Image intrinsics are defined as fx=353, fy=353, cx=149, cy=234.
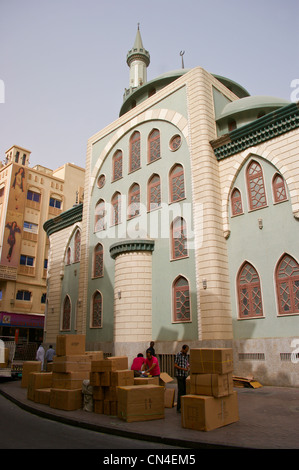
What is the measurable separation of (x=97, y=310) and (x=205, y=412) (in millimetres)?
13741

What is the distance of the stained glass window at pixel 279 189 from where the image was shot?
13438 mm

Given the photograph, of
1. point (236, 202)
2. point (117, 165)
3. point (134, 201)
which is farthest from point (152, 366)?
point (117, 165)

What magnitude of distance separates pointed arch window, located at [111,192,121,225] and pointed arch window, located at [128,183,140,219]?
2.86 ft

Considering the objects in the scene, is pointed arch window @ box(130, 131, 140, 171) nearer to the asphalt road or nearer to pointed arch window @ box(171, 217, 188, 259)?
pointed arch window @ box(171, 217, 188, 259)

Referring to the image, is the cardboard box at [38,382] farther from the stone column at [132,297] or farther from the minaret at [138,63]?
the minaret at [138,63]

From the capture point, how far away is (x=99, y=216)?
21.0m

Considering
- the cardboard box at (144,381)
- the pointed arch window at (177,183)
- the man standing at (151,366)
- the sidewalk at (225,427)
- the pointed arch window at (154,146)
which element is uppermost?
the pointed arch window at (154,146)

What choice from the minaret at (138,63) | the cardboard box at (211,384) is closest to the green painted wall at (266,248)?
the cardboard box at (211,384)

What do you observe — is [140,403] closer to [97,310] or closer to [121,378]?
[121,378]

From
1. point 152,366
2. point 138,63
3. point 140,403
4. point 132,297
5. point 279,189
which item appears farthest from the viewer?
point 138,63

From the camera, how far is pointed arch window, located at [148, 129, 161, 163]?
18250 millimetres

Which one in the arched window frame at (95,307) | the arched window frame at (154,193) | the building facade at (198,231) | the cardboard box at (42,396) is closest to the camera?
the cardboard box at (42,396)

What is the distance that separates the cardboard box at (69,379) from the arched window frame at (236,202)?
8921mm

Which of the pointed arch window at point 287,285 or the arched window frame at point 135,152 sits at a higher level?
the arched window frame at point 135,152
